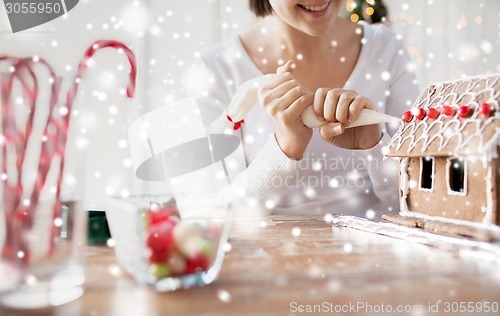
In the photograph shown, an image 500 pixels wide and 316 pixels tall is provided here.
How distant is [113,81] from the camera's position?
2.30 meters

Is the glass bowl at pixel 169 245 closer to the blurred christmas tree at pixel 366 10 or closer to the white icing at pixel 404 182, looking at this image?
the white icing at pixel 404 182

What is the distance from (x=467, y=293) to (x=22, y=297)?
412mm

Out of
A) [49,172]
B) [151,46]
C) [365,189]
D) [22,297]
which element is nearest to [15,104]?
[49,172]

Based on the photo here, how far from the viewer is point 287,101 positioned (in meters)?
1.04

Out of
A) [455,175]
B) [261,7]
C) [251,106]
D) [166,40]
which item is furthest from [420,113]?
[166,40]

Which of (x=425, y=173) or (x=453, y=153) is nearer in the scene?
(x=453, y=153)

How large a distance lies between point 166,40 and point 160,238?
2.10 m

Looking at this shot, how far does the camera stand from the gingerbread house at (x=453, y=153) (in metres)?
0.77

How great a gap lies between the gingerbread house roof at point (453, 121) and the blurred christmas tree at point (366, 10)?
150cm

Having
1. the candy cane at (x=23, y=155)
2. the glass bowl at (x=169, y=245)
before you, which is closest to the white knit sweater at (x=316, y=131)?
the glass bowl at (x=169, y=245)

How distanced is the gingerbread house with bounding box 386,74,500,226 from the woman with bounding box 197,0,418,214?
0.31 m

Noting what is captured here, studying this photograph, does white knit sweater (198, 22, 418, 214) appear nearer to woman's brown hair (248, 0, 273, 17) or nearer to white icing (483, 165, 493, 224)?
woman's brown hair (248, 0, 273, 17)

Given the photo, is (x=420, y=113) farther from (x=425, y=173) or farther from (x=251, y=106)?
(x=251, y=106)

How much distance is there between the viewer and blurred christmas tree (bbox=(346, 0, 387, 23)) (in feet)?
7.87
